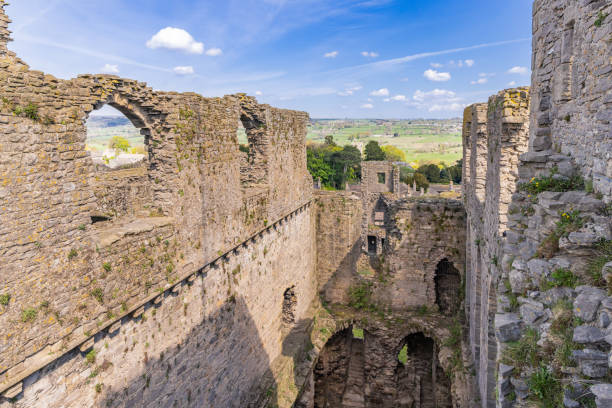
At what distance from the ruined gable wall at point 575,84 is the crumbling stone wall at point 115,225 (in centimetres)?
525

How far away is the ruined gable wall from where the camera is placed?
3.56 meters

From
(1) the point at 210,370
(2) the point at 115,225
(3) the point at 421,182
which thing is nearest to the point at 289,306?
Result: (1) the point at 210,370

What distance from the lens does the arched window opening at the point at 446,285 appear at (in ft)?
45.2

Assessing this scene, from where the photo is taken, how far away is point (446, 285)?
13.9 metres

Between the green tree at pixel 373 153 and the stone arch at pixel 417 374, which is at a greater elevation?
the green tree at pixel 373 153

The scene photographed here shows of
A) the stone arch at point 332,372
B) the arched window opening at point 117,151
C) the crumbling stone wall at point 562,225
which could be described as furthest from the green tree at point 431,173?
the crumbling stone wall at point 562,225

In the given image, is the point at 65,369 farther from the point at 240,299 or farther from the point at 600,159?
the point at 600,159

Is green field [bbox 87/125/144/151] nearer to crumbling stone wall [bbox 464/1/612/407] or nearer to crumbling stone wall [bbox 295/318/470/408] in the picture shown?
crumbling stone wall [bbox 295/318/470/408]

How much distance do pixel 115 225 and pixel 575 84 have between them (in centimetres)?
612

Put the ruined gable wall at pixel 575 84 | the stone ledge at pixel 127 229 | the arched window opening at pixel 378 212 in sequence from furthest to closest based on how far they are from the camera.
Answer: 1. the arched window opening at pixel 378 212
2. the stone ledge at pixel 127 229
3. the ruined gable wall at pixel 575 84

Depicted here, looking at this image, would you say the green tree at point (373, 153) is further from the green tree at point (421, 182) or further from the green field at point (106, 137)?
the green field at point (106, 137)

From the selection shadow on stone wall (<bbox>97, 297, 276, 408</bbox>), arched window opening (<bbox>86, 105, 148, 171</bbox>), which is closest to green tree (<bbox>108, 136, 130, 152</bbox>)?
arched window opening (<bbox>86, 105, 148, 171</bbox>)

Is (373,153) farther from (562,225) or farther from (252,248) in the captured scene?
(562,225)

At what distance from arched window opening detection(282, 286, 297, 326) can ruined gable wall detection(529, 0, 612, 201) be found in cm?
833
